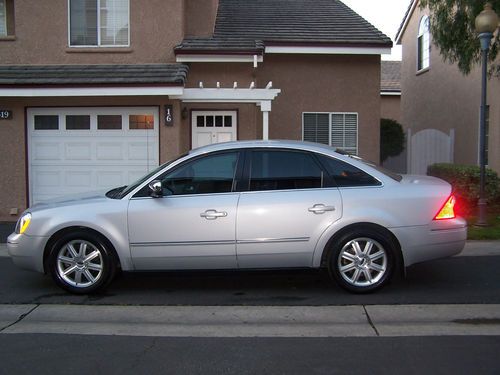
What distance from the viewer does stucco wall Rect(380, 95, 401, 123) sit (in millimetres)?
25438

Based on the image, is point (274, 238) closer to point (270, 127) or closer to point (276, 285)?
point (276, 285)

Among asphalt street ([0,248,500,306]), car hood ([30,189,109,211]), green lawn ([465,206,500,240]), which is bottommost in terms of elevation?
asphalt street ([0,248,500,306])

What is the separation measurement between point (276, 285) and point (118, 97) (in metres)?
6.54

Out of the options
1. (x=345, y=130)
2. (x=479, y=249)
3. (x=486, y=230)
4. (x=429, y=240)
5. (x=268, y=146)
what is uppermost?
(x=345, y=130)

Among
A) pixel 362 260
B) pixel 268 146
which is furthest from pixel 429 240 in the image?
pixel 268 146

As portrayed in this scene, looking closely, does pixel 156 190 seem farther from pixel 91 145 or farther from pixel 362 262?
pixel 91 145

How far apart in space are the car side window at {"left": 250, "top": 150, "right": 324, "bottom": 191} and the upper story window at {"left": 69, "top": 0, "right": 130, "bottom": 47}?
23.3ft

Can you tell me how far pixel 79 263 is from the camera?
20.8ft

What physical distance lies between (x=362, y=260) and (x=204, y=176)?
6.41 ft

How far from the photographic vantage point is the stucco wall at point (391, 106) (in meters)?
25.4

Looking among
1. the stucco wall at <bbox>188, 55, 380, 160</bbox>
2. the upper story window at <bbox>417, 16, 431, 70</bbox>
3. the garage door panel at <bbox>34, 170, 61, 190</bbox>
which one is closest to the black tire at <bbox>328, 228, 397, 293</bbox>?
the stucco wall at <bbox>188, 55, 380, 160</bbox>

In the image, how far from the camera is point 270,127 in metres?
13.8

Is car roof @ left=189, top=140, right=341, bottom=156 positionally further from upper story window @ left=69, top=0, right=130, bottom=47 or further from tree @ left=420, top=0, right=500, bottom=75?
tree @ left=420, top=0, right=500, bottom=75

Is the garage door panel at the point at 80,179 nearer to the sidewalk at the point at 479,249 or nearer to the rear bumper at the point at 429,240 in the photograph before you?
the sidewalk at the point at 479,249
